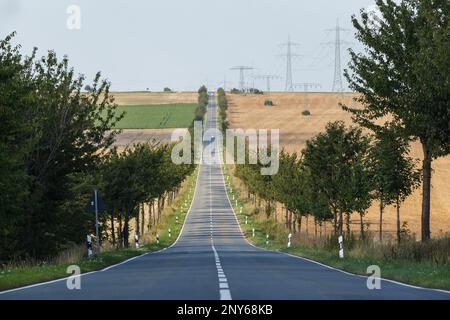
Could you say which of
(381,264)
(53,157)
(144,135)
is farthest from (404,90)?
(144,135)

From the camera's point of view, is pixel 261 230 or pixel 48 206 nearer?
pixel 48 206

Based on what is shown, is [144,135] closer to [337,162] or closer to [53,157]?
[337,162]

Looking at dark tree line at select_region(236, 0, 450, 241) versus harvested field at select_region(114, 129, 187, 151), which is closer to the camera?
dark tree line at select_region(236, 0, 450, 241)

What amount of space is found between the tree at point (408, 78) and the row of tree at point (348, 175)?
136 centimetres

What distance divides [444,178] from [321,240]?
79738mm

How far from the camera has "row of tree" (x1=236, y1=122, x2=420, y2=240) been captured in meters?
38.5

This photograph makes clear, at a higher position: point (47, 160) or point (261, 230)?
point (47, 160)

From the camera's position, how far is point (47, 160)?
38906mm

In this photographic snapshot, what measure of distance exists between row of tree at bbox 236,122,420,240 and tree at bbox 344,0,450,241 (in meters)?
1.36

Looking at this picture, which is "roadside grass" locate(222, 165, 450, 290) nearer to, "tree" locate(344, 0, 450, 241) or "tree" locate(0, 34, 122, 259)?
"tree" locate(344, 0, 450, 241)

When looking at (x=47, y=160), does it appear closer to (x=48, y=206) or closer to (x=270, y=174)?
(x=48, y=206)

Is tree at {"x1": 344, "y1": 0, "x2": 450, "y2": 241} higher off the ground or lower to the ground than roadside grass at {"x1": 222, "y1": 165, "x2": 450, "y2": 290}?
higher

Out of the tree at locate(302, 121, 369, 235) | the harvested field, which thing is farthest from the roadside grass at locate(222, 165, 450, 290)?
the harvested field
